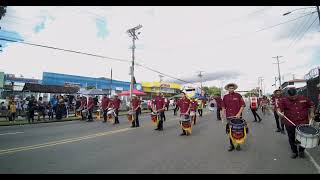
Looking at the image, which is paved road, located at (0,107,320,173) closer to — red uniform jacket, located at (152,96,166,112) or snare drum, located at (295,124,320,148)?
snare drum, located at (295,124,320,148)

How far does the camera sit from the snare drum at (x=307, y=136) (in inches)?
275

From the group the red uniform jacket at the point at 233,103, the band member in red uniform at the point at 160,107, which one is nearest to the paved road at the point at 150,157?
the red uniform jacket at the point at 233,103

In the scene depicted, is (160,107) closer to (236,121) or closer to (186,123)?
(186,123)

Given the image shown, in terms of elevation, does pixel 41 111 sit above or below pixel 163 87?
Answer: below

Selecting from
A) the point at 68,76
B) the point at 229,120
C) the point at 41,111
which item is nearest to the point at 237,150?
the point at 229,120

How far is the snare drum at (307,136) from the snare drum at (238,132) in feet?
5.33

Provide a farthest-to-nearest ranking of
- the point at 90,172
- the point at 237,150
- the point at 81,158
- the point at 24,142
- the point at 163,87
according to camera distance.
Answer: the point at 163,87
the point at 24,142
the point at 237,150
the point at 81,158
the point at 90,172

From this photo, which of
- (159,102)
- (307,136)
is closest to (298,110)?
(307,136)

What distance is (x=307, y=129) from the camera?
23.8ft

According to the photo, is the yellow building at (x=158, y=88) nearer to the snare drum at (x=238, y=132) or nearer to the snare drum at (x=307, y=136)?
the snare drum at (x=238, y=132)
